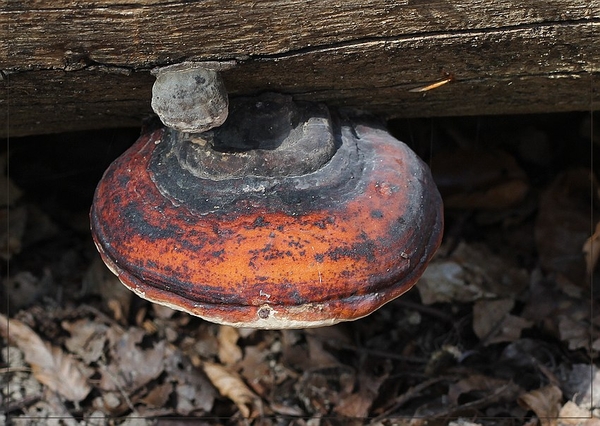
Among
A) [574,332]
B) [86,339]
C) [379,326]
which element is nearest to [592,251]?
[574,332]

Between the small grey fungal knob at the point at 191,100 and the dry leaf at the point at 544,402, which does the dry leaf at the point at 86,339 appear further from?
the dry leaf at the point at 544,402

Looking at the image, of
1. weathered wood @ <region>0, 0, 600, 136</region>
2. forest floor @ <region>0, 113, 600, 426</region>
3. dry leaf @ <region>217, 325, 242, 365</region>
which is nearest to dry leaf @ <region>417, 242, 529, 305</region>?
forest floor @ <region>0, 113, 600, 426</region>

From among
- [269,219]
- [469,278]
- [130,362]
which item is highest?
[269,219]

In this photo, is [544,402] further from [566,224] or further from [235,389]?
[235,389]

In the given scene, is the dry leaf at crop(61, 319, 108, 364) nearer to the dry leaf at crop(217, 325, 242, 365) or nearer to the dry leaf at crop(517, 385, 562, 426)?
the dry leaf at crop(217, 325, 242, 365)

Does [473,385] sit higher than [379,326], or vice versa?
[379,326]

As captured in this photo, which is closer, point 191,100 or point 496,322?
point 191,100

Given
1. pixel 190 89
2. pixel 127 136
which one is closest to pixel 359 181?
pixel 190 89

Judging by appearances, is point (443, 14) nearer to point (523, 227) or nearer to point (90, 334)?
point (523, 227)
